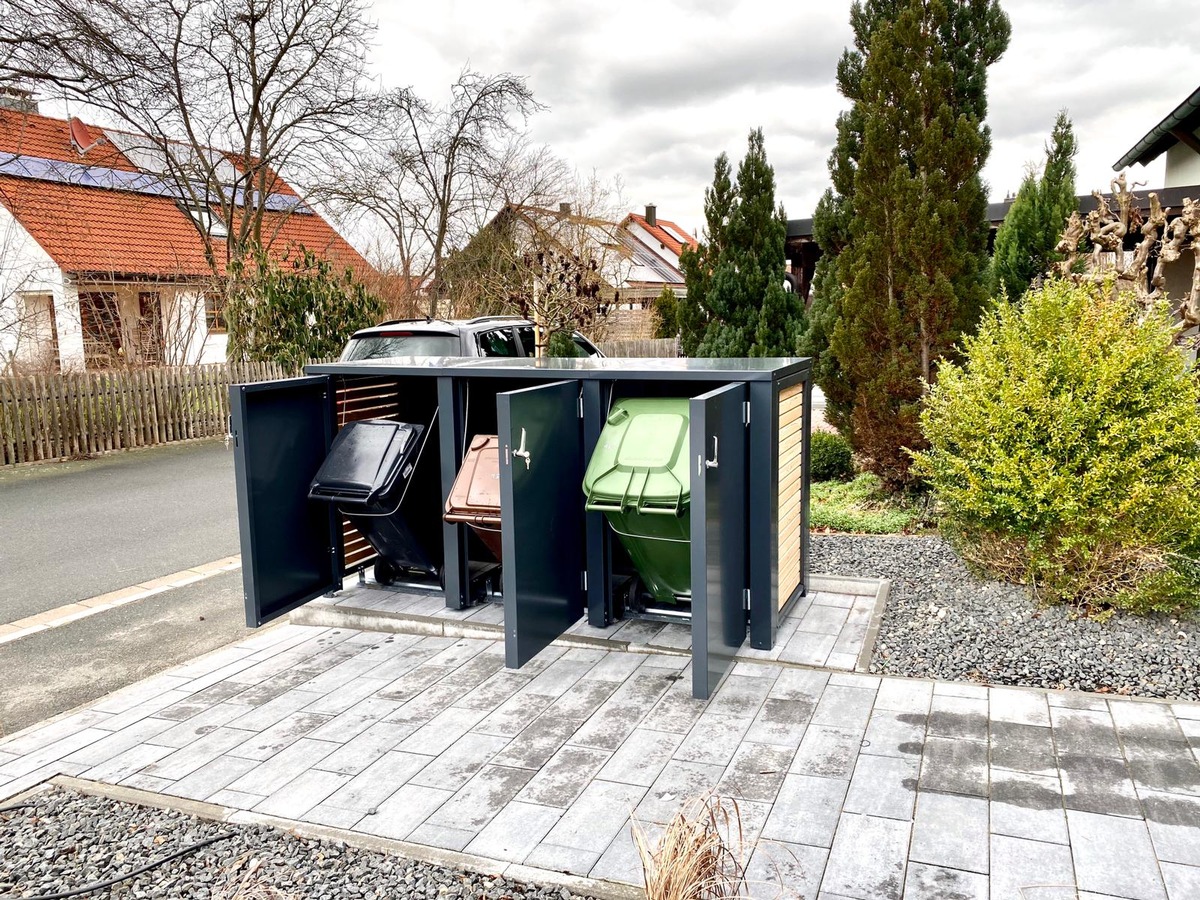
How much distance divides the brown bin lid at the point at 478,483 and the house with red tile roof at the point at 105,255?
38.1 ft

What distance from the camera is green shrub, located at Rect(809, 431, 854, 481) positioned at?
384 inches

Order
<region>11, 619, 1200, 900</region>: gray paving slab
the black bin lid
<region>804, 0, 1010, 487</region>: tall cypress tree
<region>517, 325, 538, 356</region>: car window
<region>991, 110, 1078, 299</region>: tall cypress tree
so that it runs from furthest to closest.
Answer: <region>991, 110, 1078, 299</region>: tall cypress tree < <region>517, 325, 538, 356</region>: car window < <region>804, 0, 1010, 487</region>: tall cypress tree < the black bin lid < <region>11, 619, 1200, 900</region>: gray paving slab

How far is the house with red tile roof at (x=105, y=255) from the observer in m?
15.4

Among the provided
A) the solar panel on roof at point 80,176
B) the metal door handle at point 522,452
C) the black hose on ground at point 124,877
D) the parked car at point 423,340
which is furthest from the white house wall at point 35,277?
the black hose on ground at point 124,877

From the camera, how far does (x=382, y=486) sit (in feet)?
16.1

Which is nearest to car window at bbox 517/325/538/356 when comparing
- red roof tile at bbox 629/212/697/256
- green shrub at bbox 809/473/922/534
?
green shrub at bbox 809/473/922/534

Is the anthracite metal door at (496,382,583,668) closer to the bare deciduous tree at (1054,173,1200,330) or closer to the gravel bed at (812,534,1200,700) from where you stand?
the gravel bed at (812,534,1200,700)

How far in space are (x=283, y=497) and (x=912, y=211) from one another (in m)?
5.87

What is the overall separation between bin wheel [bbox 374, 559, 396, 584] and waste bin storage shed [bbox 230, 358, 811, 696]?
0.12 meters

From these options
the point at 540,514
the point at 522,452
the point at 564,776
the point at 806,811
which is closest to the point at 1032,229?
the point at 540,514

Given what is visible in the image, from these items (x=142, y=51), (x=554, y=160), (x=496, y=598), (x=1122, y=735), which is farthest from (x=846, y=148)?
(x=554, y=160)

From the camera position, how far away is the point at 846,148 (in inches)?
353

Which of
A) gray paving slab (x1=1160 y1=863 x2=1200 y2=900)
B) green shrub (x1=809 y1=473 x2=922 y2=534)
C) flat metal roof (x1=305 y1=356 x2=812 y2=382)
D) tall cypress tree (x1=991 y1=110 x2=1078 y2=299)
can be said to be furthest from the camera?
tall cypress tree (x1=991 y1=110 x2=1078 y2=299)

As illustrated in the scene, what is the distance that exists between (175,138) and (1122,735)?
757 inches
